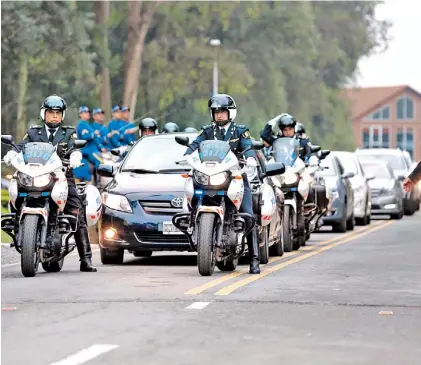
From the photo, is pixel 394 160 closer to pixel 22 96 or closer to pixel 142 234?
pixel 22 96

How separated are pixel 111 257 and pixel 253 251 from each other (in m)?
2.40

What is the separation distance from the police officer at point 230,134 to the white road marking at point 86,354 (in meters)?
6.43

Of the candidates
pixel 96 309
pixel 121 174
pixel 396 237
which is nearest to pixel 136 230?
pixel 121 174

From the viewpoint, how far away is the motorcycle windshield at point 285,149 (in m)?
21.5

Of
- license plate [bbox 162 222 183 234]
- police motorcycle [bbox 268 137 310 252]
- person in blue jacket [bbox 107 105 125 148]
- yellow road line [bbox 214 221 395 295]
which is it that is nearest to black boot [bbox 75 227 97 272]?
license plate [bbox 162 222 183 234]

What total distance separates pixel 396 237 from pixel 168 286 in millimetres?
11649

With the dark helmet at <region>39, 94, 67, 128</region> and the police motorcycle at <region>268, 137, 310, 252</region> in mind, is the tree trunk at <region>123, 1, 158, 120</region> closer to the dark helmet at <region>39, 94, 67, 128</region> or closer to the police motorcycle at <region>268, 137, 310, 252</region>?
the police motorcycle at <region>268, 137, 310, 252</region>

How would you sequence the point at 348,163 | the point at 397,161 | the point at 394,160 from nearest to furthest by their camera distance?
the point at 348,163
the point at 397,161
the point at 394,160

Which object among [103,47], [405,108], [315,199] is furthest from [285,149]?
[405,108]

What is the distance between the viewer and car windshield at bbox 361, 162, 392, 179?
121 feet

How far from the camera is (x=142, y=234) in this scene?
17.3 m

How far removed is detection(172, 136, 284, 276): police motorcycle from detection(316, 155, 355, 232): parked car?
11.0m

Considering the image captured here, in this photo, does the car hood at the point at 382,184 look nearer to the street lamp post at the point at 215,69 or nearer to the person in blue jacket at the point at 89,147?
the person in blue jacket at the point at 89,147

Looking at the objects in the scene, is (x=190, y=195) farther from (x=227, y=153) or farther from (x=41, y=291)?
(x=41, y=291)
